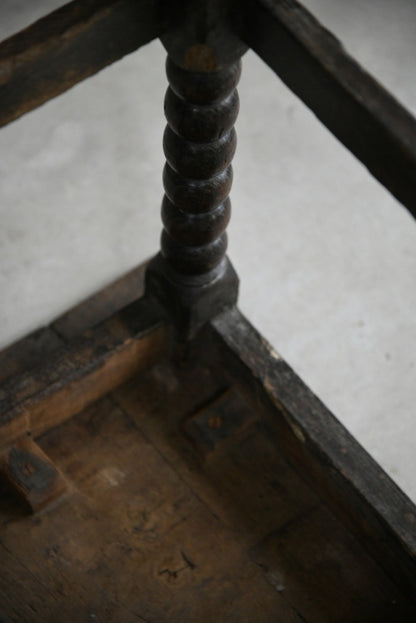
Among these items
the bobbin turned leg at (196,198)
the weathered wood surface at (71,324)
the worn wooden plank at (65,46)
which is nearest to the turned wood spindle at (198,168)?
the bobbin turned leg at (196,198)

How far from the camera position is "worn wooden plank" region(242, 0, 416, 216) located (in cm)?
153

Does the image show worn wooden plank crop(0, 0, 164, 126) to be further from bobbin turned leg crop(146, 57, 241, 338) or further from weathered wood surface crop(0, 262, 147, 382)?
weathered wood surface crop(0, 262, 147, 382)

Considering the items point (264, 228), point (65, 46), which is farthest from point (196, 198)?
point (264, 228)

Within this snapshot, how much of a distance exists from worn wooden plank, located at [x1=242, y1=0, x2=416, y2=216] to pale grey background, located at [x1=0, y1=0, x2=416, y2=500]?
3.44 ft

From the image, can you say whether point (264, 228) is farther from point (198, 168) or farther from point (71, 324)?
point (198, 168)

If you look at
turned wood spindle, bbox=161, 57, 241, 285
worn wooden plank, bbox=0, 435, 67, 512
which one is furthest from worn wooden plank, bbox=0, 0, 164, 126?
worn wooden plank, bbox=0, 435, 67, 512

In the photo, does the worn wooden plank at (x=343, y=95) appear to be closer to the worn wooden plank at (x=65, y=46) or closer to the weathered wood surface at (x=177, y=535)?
the worn wooden plank at (x=65, y=46)

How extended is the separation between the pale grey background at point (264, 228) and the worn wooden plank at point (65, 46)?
1029 millimetres

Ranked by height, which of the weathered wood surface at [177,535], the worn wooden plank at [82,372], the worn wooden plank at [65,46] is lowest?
the weathered wood surface at [177,535]

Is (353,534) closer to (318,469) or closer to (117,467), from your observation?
(318,469)

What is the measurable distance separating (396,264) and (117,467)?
1.00 metres

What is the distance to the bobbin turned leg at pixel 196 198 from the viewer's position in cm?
174

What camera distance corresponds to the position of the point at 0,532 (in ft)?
6.93

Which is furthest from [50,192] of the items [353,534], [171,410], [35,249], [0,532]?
[353,534]
